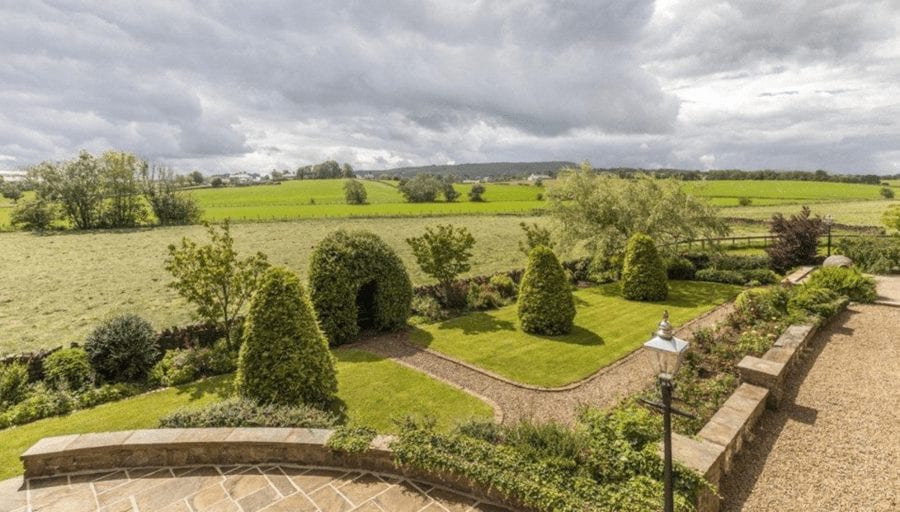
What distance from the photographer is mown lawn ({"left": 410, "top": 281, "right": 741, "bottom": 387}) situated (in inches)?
469

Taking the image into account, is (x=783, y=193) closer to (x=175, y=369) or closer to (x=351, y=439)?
(x=351, y=439)

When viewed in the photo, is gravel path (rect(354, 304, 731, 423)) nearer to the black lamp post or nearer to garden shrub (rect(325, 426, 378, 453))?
garden shrub (rect(325, 426, 378, 453))

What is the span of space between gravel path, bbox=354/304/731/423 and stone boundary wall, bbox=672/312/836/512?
2500mm

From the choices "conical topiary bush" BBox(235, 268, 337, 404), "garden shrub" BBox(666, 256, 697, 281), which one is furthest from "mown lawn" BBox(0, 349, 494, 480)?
"garden shrub" BBox(666, 256, 697, 281)

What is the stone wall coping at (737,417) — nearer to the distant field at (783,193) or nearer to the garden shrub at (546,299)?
the garden shrub at (546,299)

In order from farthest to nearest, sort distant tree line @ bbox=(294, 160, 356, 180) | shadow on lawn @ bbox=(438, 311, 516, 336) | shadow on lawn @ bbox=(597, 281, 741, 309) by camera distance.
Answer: distant tree line @ bbox=(294, 160, 356, 180) → shadow on lawn @ bbox=(597, 281, 741, 309) → shadow on lawn @ bbox=(438, 311, 516, 336)

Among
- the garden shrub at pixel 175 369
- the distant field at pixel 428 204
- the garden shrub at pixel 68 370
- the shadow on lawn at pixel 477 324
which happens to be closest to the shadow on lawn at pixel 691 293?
the shadow on lawn at pixel 477 324

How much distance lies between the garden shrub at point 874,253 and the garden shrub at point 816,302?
1042 cm

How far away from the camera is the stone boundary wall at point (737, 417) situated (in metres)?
5.57

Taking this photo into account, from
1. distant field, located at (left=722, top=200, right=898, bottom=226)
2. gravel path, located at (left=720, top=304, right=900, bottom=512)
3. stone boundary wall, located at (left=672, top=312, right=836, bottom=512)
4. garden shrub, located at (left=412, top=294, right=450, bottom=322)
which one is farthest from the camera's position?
distant field, located at (left=722, top=200, right=898, bottom=226)

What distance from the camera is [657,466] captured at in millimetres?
5477

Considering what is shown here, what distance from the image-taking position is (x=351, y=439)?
20.8 feet

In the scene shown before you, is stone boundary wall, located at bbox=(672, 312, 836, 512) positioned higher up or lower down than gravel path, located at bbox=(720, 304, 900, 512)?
higher up

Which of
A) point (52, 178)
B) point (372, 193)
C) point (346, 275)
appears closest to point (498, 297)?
point (346, 275)
